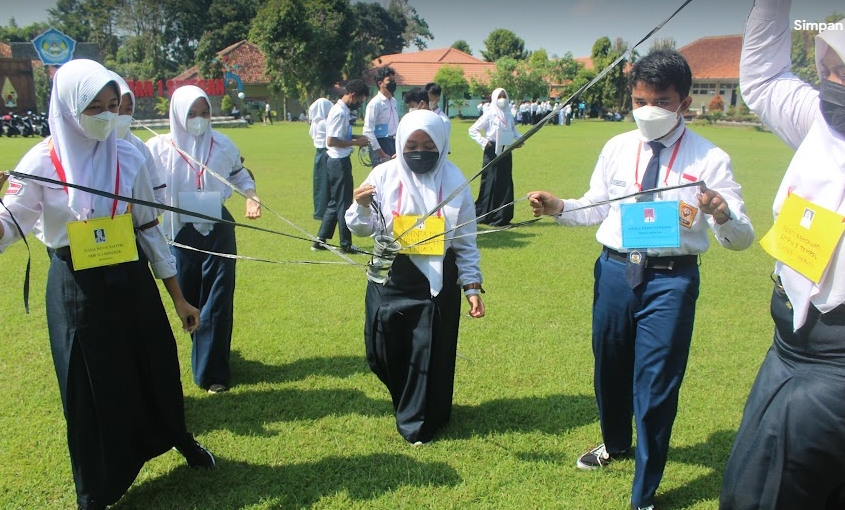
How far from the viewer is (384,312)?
378cm

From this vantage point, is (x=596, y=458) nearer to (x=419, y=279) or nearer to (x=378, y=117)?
(x=419, y=279)

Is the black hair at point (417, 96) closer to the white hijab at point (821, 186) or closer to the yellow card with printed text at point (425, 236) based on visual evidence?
the yellow card with printed text at point (425, 236)

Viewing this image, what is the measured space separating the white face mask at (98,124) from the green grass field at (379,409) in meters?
1.84

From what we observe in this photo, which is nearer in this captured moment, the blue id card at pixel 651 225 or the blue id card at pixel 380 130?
the blue id card at pixel 651 225

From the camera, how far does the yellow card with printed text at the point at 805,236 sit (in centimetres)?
202

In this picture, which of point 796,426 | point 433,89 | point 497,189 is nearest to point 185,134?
point 796,426

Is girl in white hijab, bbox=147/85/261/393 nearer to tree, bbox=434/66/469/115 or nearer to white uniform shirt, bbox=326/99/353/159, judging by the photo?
white uniform shirt, bbox=326/99/353/159

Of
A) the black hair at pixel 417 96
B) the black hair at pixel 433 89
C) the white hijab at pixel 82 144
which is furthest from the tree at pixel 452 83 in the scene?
the white hijab at pixel 82 144

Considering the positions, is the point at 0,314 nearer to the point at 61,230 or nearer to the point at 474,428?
the point at 61,230

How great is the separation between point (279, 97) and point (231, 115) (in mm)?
9559

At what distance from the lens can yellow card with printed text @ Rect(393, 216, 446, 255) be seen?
3.56m

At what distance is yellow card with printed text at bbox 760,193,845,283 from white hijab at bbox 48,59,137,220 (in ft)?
8.93

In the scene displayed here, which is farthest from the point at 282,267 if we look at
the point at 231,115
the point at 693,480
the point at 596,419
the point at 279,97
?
the point at 279,97

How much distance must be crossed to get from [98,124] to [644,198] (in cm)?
251
